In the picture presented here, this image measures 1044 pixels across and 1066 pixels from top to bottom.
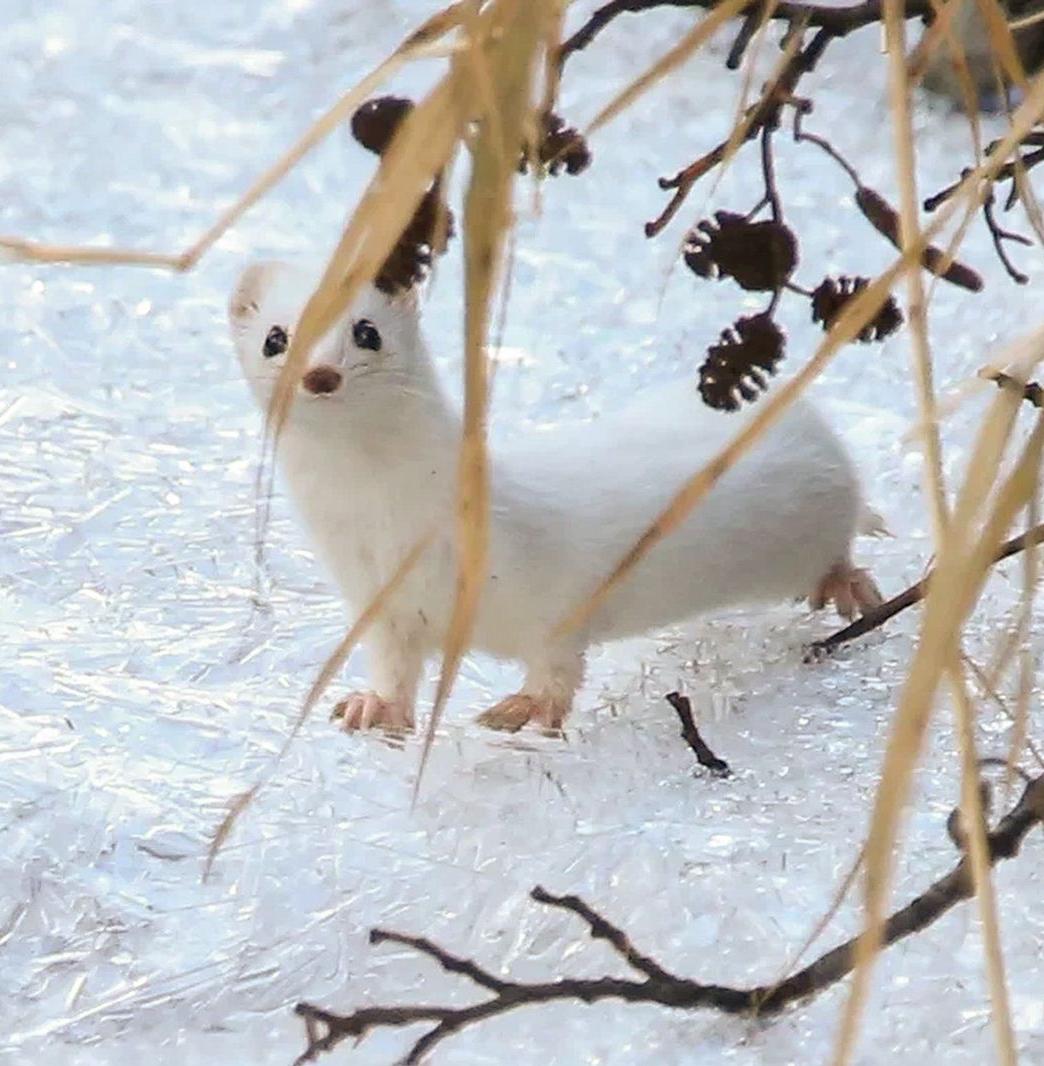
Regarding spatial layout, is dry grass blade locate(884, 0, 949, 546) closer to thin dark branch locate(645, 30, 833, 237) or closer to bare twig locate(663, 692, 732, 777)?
thin dark branch locate(645, 30, 833, 237)

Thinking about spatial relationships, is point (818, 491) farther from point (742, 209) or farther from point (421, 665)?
point (742, 209)

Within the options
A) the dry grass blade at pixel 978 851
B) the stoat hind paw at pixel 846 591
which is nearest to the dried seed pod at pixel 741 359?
the dry grass blade at pixel 978 851

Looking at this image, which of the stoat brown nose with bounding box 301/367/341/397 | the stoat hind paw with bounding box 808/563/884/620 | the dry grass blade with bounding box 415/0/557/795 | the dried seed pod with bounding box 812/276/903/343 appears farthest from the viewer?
the stoat hind paw with bounding box 808/563/884/620

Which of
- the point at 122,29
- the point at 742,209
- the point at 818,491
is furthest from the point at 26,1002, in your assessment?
the point at 122,29

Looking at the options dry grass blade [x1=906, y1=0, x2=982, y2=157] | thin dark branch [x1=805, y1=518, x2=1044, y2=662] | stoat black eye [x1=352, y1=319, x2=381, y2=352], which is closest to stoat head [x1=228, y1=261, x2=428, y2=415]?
stoat black eye [x1=352, y1=319, x2=381, y2=352]

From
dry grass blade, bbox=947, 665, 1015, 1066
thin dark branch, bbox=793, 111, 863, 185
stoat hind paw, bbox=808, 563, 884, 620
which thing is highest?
thin dark branch, bbox=793, 111, 863, 185

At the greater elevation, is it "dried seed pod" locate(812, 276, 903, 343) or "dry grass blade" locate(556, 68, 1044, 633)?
"dry grass blade" locate(556, 68, 1044, 633)

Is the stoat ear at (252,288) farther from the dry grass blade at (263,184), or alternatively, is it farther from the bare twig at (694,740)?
the dry grass blade at (263,184)

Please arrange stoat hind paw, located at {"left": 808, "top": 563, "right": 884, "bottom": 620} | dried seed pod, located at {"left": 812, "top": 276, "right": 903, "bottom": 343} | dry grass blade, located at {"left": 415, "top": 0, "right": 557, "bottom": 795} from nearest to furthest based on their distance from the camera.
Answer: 1. dry grass blade, located at {"left": 415, "top": 0, "right": 557, "bottom": 795}
2. dried seed pod, located at {"left": 812, "top": 276, "right": 903, "bottom": 343}
3. stoat hind paw, located at {"left": 808, "top": 563, "right": 884, "bottom": 620}

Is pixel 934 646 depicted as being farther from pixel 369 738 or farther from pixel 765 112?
pixel 369 738
